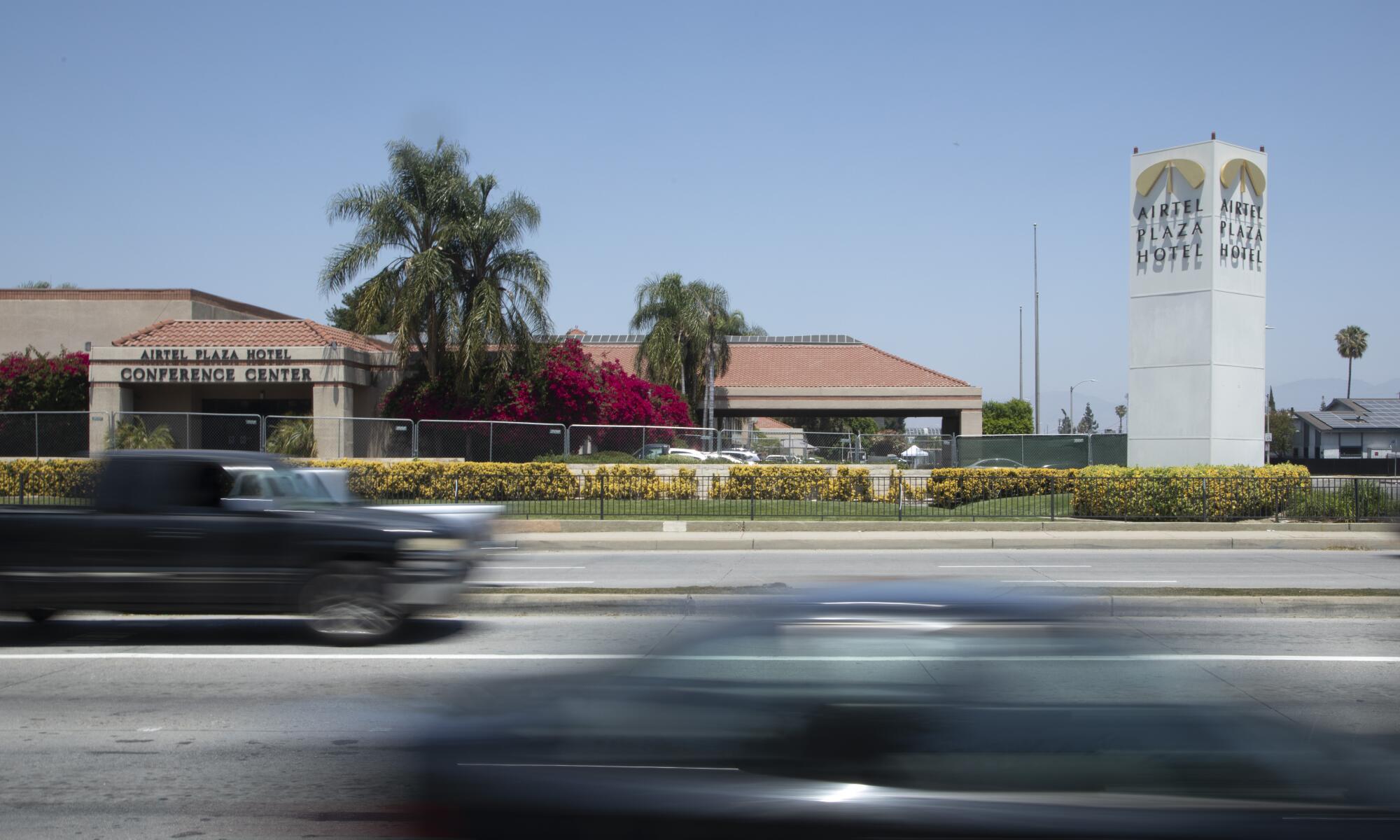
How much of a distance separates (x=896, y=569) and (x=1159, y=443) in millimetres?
11150

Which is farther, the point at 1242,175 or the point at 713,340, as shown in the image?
the point at 713,340

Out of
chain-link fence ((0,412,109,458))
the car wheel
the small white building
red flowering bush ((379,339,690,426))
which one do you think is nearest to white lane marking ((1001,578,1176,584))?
the car wheel

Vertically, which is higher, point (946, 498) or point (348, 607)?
point (946, 498)

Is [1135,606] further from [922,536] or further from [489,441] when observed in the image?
[489,441]

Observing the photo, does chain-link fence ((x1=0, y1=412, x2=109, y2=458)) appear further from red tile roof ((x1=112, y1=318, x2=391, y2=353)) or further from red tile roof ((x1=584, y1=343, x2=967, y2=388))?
red tile roof ((x1=584, y1=343, x2=967, y2=388))

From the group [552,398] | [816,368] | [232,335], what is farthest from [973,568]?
[816,368]

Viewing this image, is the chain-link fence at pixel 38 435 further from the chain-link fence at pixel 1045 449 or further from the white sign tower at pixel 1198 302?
the chain-link fence at pixel 1045 449

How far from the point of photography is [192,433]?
2903cm

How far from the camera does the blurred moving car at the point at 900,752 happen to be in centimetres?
334

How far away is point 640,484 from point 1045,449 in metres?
18.8

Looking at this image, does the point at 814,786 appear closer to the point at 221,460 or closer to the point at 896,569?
the point at 221,460

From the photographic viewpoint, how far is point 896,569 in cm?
1667

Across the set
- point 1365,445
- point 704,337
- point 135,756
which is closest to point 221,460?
point 135,756

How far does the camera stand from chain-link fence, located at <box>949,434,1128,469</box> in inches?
1490
